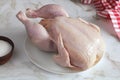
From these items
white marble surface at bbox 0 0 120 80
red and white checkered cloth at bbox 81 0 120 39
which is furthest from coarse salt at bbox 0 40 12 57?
red and white checkered cloth at bbox 81 0 120 39

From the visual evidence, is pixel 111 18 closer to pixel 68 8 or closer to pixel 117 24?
pixel 117 24

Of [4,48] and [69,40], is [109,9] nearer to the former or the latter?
[69,40]

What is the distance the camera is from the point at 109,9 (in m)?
0.78

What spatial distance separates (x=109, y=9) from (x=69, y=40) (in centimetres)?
23

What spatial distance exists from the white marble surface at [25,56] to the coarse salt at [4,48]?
0.12 feet

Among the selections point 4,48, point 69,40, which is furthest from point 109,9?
point 4,48

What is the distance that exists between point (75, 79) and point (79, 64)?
4 centimetres

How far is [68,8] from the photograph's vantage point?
804 millimetres

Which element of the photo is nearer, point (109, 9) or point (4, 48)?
point (4, 48)

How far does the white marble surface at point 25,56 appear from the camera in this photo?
0.62 meters

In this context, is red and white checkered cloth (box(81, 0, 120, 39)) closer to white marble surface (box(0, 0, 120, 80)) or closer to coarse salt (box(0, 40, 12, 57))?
white marble surface (box(0, 0, 120, 80))

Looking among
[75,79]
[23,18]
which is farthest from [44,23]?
[75,79]

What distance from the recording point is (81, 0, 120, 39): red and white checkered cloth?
74cm

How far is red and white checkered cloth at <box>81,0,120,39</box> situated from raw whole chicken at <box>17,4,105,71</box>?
0.41ft
